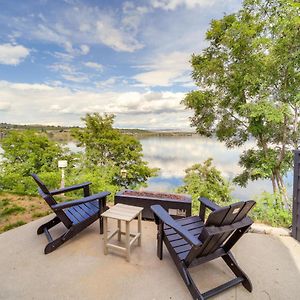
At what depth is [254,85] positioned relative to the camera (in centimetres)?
645

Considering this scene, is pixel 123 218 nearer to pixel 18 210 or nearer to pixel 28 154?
pixel 18 210

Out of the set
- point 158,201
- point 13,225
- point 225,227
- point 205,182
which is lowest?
point 205,182

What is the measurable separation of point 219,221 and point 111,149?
9807 millimetres

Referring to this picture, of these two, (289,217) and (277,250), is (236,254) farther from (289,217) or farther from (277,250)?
(289,217)

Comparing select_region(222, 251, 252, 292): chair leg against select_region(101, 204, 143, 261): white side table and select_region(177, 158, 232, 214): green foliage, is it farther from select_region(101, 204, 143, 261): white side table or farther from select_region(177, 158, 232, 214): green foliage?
select_region(177, 158, 232, 214): green foliage

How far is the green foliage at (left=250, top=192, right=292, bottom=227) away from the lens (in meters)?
3.21

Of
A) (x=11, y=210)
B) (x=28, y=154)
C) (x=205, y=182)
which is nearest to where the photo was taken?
(x=11, y=210)

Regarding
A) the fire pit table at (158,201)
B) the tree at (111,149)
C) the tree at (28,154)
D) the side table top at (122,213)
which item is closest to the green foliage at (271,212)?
the fire pit table at (158,201)

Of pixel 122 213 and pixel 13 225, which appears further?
pixel 13 225

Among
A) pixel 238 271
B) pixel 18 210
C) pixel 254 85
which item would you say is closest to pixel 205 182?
pixel 254 85

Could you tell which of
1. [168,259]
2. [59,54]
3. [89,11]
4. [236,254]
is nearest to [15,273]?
[168,259]

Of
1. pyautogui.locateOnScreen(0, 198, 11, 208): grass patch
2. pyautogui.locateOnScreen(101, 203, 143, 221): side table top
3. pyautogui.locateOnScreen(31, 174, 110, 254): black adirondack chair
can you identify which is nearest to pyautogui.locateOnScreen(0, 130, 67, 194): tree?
pyautogui.locateOnScreen(0, 198, 11, 208): grass patch

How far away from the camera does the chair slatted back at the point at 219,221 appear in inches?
65.3

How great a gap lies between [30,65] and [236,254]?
10.4m
